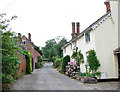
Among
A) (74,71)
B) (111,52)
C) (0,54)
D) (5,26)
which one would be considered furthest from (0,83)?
(74,71)

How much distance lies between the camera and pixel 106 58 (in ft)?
50.7

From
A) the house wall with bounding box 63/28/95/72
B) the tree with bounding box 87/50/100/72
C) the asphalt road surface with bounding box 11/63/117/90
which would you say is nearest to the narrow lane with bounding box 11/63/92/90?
the asphalt road surface with bounding box 11/63/117/90

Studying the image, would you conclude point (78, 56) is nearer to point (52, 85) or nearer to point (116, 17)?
point (116, 17)

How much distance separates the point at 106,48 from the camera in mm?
15484

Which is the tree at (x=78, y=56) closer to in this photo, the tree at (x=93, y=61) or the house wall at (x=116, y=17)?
the tree at (x=93, y=61)

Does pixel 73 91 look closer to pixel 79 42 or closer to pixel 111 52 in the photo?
pixel 111 52

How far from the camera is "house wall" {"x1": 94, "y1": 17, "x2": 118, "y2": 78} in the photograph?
15.3m

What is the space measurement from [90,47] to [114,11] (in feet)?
14.3

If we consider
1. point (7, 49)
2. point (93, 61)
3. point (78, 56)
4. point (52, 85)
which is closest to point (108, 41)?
point (93, 61)

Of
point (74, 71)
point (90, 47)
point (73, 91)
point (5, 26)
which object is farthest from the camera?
point (74, 71)

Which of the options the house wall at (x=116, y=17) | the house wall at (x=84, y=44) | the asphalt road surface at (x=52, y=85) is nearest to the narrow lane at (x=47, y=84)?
the asphalt road surface at (x=52, y=85)

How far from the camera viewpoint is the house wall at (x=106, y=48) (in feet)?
50.1

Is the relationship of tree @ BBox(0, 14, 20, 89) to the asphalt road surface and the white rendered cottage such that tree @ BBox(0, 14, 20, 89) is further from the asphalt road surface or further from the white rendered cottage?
the white rendered cottage

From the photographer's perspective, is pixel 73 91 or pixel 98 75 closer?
pixel 73 91
